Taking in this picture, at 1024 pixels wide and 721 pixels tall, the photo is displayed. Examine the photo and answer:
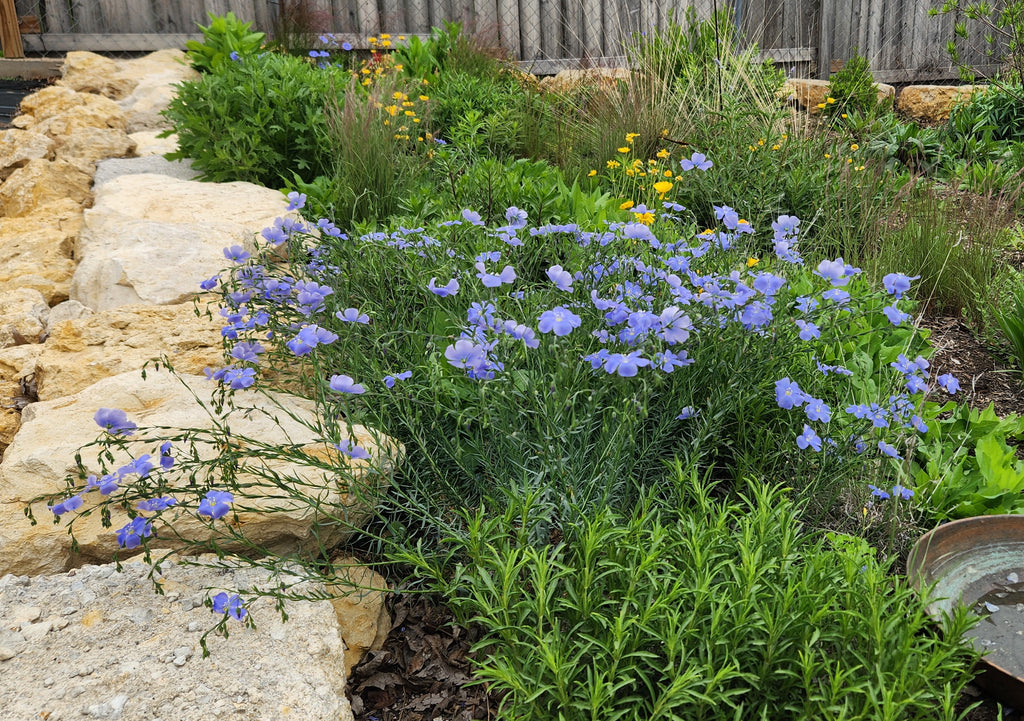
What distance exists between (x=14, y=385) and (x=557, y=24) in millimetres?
6585

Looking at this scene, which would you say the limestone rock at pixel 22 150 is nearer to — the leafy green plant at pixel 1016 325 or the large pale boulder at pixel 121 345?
the large pale boulder at pixel 121 345

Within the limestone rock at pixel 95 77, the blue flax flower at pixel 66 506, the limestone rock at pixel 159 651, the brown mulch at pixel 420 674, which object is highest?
the limestone rock at pixel 95 77

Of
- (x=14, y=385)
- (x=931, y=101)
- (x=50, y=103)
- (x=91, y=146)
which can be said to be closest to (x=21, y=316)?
(x=14, y=385)

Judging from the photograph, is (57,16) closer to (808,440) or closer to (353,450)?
(353,450)

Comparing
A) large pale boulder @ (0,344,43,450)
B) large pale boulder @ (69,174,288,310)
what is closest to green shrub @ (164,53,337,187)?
large pale boulder @ (69,174,288,310)

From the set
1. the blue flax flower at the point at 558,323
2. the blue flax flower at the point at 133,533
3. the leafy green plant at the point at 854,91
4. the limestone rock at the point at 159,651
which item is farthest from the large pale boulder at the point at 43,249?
the leafy green plant at the point at 854,91

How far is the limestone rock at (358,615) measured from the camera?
173cm

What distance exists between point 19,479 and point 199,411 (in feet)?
1.41

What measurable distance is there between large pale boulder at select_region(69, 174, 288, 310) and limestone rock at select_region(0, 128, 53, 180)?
76 cm

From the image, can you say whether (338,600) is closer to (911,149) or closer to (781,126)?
(781,126)

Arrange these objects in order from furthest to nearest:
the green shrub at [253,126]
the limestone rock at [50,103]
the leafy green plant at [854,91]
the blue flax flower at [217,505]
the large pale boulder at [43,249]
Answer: the leafy green plant at [854,91] → the limestone rock at [50,103] → the green shrub at [253,126] → the large pale boulder at [43,249] → the blue flax flower at [217,505]

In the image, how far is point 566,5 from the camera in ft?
24.6

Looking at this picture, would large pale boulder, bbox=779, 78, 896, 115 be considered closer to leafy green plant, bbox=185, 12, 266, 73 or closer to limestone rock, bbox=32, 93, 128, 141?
leafy green plant, bbox=185, 12, 266, 73

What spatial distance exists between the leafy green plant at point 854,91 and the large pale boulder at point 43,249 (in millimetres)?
5541
